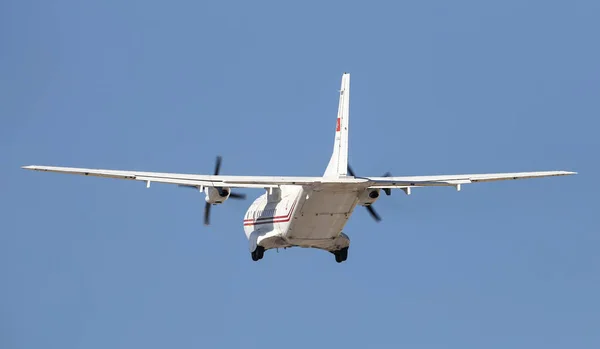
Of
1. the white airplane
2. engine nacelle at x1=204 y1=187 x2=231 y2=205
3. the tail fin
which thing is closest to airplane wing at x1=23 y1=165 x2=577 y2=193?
the white airplane

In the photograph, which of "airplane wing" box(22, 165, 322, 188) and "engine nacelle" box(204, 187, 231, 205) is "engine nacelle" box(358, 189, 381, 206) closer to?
"airplane wing" box(22, 165, 322, 188)

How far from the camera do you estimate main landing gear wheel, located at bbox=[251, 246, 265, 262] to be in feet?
186

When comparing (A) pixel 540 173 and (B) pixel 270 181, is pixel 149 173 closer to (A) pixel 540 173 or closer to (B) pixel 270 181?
(B) pixel 270 181

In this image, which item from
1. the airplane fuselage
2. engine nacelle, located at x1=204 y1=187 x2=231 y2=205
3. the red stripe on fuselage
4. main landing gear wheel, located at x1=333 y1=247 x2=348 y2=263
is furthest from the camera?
main landing gear wheel, located at x1=333 y1=247 x2=348 y2=263

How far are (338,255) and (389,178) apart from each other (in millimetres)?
6050

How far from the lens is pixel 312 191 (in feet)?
171

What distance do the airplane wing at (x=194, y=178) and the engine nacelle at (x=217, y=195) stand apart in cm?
129

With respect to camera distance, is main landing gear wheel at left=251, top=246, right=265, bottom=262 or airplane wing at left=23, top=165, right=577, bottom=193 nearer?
airplane wing at left=23, top=165, right=577, bottom=193

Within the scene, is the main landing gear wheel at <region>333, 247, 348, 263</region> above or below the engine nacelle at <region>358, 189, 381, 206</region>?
below

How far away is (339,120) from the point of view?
54062 millimetres

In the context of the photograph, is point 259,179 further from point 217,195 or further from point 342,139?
point 342,139

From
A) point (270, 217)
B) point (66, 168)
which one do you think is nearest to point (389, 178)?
point (270, 217)

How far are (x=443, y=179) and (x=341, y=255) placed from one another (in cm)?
576

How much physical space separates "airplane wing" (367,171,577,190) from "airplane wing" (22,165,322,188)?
235cm
